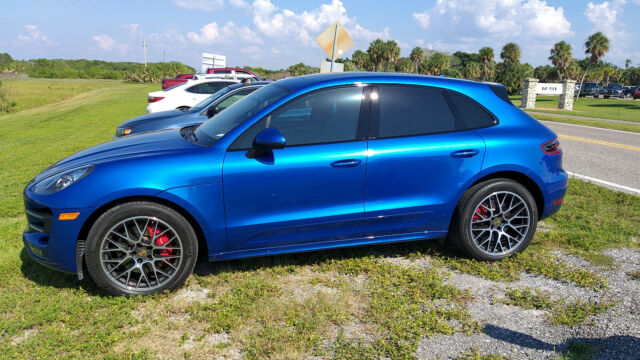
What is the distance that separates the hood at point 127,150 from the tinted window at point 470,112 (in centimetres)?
240

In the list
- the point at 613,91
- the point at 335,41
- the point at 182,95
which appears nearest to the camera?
the point at 335,41

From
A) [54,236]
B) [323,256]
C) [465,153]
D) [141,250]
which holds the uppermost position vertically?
[465,153]

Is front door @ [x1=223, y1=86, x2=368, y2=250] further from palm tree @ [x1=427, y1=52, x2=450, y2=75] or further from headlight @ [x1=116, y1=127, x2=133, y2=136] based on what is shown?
palm tree @ [x1=427, y1=52, x2=450, y2=75]

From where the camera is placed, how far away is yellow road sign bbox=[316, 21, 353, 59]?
41.0 ft

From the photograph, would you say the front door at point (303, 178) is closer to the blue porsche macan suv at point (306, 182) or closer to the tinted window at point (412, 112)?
the blue porsche macan suv at point (306, 182)

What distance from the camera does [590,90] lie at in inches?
2250

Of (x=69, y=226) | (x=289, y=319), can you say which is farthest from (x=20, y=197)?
(x=289, y=319)

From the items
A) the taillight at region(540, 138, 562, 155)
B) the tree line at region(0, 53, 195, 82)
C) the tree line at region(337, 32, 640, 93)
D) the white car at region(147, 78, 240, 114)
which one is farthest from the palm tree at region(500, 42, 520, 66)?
the taillight at region(540, 138, 562, 155)

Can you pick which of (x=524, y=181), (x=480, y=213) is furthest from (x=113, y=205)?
(x=524, y=181)

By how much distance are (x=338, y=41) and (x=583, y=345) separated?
35.8ft

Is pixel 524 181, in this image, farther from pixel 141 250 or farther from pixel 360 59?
pixel 360 59

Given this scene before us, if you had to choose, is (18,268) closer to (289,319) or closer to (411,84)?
(289,319)

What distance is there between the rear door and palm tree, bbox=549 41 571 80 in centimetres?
6535

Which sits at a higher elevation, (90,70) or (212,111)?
(90,70)
